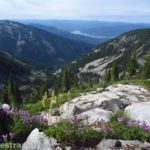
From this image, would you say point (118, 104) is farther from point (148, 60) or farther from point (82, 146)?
point (148, 60)

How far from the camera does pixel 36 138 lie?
11.1 meters

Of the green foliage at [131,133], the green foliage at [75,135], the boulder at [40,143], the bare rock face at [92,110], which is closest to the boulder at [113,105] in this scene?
the bare rock face at [92,110]

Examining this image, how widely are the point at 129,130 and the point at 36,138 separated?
10.6 ft

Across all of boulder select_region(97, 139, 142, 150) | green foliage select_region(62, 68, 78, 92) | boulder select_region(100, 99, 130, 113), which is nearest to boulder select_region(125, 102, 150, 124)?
boulder select_region(97, 139, 142, 150)

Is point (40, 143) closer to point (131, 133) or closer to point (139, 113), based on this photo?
point (131, 133)

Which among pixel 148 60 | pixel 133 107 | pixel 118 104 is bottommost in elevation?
pixel 148 60

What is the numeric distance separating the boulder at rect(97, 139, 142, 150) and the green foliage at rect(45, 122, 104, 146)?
36 cm

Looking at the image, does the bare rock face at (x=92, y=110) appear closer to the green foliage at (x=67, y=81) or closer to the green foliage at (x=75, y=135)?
the green foliage at (x=75, y=135)

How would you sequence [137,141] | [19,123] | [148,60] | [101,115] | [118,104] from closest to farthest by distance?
[137,141], [19,123], [101,115], [118,104], [148,60]

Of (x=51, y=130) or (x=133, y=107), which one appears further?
(x=133, y=107)

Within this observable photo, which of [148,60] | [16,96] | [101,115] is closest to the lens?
[101,115]

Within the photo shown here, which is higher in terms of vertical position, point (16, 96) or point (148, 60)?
point (148, 60)

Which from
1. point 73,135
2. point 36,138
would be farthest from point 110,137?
point 36,138

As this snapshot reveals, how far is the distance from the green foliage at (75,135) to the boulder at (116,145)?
0.36 metres
